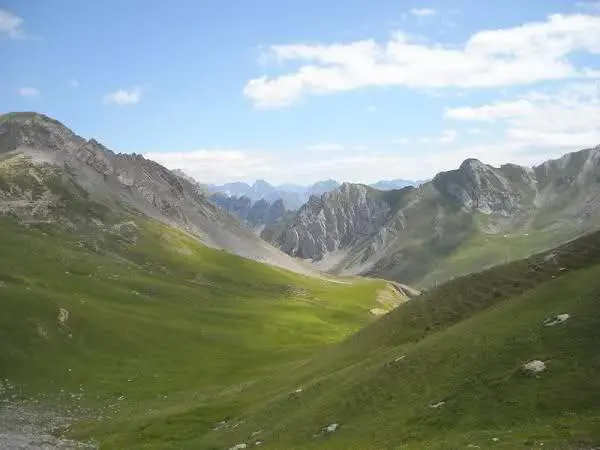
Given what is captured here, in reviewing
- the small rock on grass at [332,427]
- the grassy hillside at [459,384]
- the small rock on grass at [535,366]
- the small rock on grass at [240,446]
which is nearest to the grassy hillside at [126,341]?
the grassy hillside at [459,384]

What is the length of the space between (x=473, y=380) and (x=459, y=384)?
1074 mm

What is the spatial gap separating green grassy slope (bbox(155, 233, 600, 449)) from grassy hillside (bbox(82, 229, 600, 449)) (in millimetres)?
112

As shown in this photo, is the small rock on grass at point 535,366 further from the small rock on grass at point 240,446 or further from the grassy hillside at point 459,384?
the small rock on grass at point 240,446

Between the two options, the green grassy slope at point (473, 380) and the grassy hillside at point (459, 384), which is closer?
the green grassy slope at point (473, 380)

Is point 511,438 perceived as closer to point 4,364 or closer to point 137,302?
point 4,364

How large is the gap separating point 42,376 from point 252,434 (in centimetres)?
5774

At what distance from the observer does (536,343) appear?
4388 cm

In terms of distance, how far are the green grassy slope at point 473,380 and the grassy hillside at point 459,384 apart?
0.11 metres

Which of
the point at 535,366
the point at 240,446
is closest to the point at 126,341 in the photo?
the point at 240,446

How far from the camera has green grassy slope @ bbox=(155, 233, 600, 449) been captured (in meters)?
36.0

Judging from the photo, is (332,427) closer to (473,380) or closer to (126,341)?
(473,380)

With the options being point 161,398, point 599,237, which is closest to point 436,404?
point 599,237

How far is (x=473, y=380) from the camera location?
42250 millimetres

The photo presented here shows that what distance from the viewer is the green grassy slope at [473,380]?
36031 mm
